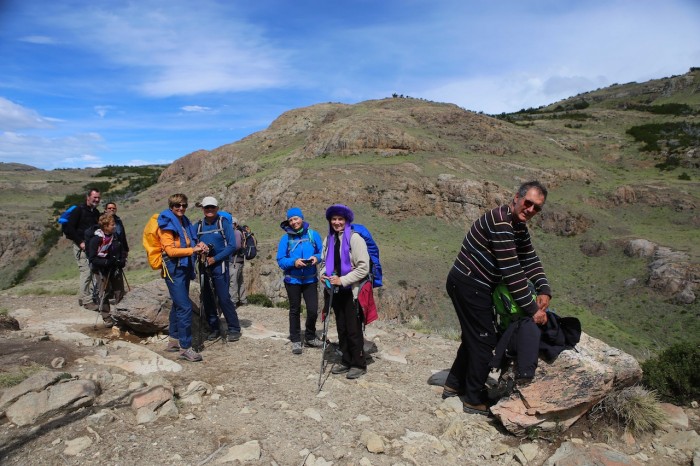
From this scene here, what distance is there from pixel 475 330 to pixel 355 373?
1.75m

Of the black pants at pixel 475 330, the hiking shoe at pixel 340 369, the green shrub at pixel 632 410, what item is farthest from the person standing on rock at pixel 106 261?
the green shrub at pixel 632 410

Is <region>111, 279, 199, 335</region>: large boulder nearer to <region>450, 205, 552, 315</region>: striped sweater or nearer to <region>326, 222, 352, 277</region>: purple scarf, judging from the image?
<region>326, 222, 352, 277</region>: purple scarf

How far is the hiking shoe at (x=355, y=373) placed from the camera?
506cm

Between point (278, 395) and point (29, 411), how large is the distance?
7.29ft

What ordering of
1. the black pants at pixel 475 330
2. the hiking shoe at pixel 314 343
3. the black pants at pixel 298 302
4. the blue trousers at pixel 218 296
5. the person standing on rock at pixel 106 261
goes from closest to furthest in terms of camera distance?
the black pants at pixel 475 330, the black pants at pixel 298 302, the blue trousers at pixel 218 296, the hiking shoe at pixel 314 343, the person standing on rock at pixel 106 261

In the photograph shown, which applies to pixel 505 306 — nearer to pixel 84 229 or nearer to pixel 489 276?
pixel 489 276

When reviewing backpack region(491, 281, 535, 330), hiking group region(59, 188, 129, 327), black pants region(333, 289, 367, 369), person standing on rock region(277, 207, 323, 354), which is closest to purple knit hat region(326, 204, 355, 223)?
person standing on rock region(277, 207, 323, 354)

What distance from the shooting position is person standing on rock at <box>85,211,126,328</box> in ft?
22.9

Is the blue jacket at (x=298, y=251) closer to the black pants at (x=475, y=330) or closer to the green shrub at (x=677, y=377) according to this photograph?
the black pants at (x=475, y=330)

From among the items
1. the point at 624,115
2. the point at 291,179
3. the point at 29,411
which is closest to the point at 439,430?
the point at 29,411

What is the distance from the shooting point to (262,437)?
367 cm

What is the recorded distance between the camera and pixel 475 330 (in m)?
4.03

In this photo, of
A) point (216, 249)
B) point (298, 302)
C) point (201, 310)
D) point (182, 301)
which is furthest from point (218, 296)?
point (298, 302)

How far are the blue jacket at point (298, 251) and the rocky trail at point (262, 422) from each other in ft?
3.80
